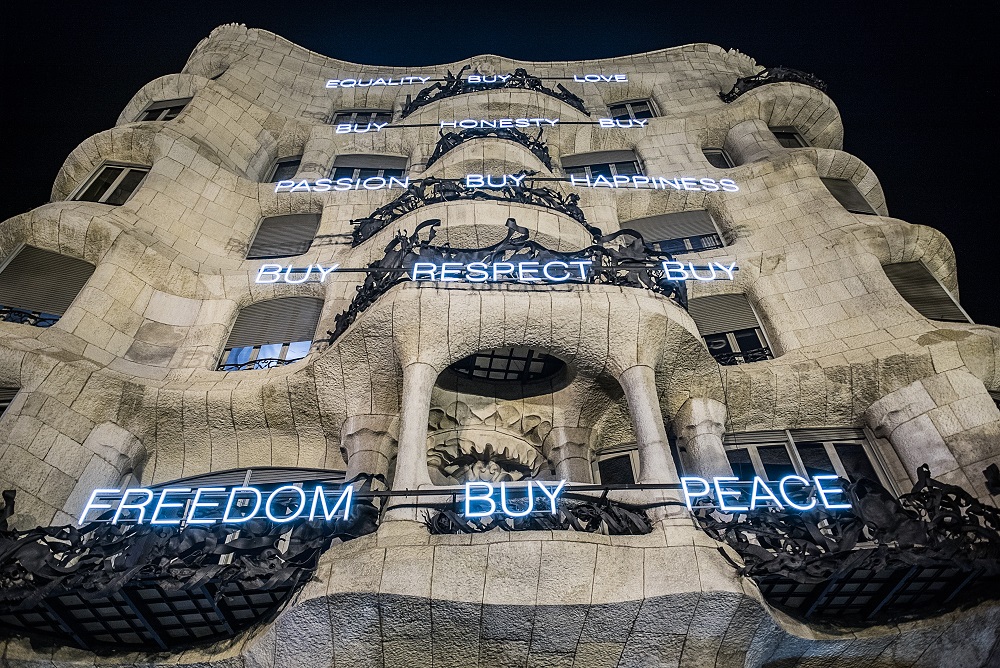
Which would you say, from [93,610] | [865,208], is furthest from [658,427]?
[865,208]

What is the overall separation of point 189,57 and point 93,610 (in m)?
24.5

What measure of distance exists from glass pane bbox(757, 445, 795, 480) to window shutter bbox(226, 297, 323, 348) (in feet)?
31.0

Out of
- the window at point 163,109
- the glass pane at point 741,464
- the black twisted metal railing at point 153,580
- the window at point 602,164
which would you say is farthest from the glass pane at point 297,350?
the window at point 163,109

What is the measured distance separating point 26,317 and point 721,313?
1444cm

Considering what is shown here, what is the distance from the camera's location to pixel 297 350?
1544 centimetres

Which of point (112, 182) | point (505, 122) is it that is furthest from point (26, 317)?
point (505, 122)

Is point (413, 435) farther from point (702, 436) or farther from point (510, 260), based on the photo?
point (702, 436)

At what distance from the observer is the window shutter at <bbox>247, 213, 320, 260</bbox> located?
1875 centimetres

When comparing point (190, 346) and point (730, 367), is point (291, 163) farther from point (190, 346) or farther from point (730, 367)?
point (730, 367)

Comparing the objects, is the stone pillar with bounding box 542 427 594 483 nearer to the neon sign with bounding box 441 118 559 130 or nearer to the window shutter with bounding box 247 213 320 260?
the window shutter with bounding box 247 213 320 260

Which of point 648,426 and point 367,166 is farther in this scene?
point 367,166

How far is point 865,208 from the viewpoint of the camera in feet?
65.7

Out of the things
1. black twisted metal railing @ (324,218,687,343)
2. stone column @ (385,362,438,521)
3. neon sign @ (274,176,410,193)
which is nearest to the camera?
stone column @ (385,362,438,521)

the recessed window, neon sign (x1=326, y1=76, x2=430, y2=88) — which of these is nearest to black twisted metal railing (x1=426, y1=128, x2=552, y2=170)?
neon sign (x1=326, y1=76, x2=430, y2=88)
